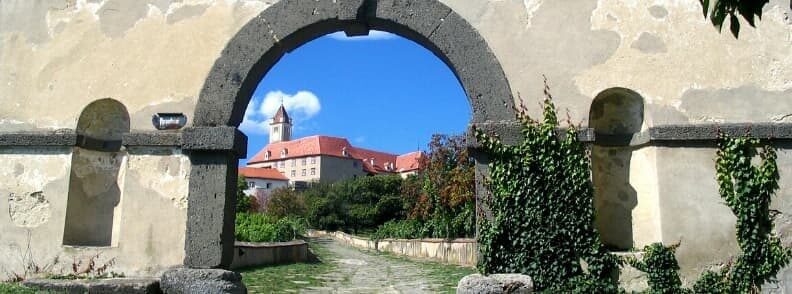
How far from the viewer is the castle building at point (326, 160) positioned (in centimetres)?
7656

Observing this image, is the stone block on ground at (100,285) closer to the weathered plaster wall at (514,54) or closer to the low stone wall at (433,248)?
the weathered plaster wall at (514,54)

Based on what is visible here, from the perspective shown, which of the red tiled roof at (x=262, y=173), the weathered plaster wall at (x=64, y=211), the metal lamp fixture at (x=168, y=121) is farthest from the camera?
the red tiled roof at (x=262, y=173)

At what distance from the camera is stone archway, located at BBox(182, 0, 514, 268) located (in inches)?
245

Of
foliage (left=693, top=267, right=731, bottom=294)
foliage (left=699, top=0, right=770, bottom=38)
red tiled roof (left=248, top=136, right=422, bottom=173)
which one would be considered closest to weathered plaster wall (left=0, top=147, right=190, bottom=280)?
foliage (left=693, top=267, right=731, bottom=294)

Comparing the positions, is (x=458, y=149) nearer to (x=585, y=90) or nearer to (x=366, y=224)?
(x=585, y=90)

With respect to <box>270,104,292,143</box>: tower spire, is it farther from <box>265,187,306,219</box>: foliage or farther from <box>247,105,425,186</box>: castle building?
<box>265,187,306,219</box>: foliage

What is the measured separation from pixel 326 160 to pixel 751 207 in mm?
72132

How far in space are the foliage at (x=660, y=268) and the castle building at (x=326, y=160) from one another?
65355 mm

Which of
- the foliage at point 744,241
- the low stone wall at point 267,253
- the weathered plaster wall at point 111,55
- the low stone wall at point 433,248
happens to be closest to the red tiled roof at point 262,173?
→ the low stone wall at point 433,248

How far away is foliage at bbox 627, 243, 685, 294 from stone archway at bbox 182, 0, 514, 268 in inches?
70.2

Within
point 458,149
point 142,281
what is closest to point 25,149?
point 142,281

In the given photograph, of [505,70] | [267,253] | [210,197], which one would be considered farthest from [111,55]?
[267,253]

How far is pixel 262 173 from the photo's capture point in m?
76.7

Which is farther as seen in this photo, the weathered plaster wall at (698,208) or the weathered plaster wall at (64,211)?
the weathered plaster wall at (64,211)
